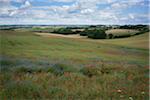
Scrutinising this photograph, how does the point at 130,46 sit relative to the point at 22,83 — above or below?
above

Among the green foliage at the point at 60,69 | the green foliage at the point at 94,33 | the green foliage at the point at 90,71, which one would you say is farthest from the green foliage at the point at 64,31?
the green foliage at the point at 90,71

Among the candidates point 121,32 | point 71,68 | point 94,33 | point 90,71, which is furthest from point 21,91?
point 121,32

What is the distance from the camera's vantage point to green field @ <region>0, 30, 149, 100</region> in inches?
219

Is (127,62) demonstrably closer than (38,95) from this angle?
No

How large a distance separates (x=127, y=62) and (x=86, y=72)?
1.44m

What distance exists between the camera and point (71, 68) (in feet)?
21.8

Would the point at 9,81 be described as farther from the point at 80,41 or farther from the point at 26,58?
the point at 80,41

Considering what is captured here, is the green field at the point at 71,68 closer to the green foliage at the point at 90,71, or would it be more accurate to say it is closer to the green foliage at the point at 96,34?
the green foliage at the point at 90,71

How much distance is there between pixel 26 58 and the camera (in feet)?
21.7

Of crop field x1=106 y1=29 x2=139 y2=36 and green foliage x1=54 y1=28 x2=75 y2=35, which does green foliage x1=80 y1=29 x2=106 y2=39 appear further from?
green foliage x1=54 y1=28 x2=75 y2=35

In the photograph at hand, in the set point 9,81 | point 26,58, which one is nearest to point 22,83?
point 9,81

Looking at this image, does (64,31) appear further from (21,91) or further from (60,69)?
(21,91)

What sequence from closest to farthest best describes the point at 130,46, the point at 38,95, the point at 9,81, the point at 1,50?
the point at 38,95 < the point at 9,81 < the point at 1,50 < the point at 130,46

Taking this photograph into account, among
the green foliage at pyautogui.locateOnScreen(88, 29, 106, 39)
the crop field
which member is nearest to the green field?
the green foliage at pyautogui.locateOnScreen(88, 29, 106, 39)
